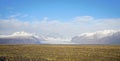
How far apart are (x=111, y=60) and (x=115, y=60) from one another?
788mm

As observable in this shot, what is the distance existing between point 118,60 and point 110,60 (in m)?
1.52

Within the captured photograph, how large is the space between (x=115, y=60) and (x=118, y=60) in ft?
1.86

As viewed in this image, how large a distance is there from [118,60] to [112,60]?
1.15 metres

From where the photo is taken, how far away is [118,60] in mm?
39469

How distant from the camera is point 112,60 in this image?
3991cm

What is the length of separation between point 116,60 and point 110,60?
3.77 feet

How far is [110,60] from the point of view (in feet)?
131

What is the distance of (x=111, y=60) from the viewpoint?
40.0 m

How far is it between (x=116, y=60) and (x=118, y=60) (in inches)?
15.1

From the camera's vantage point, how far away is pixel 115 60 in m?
39.6

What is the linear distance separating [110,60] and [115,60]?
3.14ft

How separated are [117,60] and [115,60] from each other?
0.39 m
